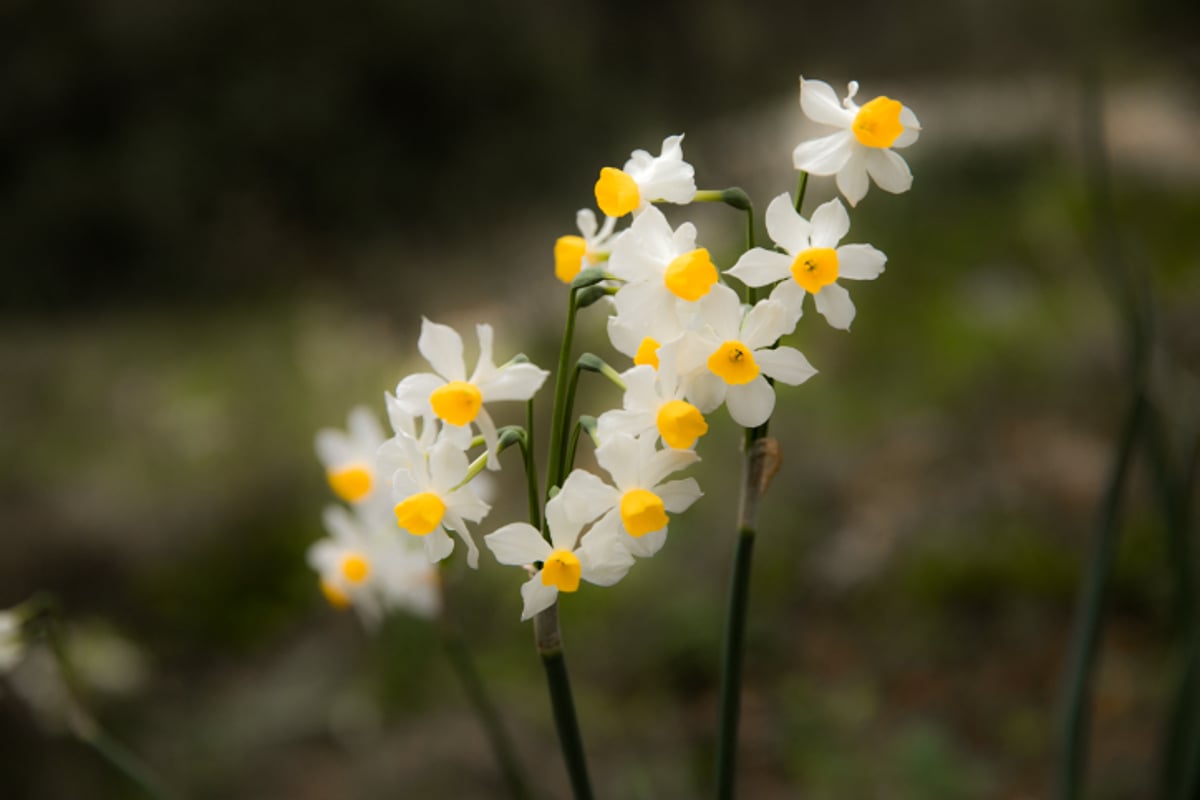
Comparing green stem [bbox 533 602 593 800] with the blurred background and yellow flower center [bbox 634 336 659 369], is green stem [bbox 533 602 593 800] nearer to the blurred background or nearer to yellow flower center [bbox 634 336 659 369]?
yellow flower center [bbox 634 336 659 369]

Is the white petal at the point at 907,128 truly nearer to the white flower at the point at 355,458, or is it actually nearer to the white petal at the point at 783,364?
the white petal at the point at 783,364

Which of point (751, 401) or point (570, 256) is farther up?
point (570, 256)

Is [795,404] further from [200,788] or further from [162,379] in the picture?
[162,379]

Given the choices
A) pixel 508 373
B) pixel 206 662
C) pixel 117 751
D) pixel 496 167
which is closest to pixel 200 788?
pixel 206 662

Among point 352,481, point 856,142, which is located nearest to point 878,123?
point 856,142

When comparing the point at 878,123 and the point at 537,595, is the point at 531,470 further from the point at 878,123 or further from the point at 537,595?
the point at 878,123

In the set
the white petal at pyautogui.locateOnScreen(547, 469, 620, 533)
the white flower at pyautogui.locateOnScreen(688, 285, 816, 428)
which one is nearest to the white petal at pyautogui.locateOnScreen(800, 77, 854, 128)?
the white flower at pyautogui.locateOnScreen(688, 285, 816, 428)
